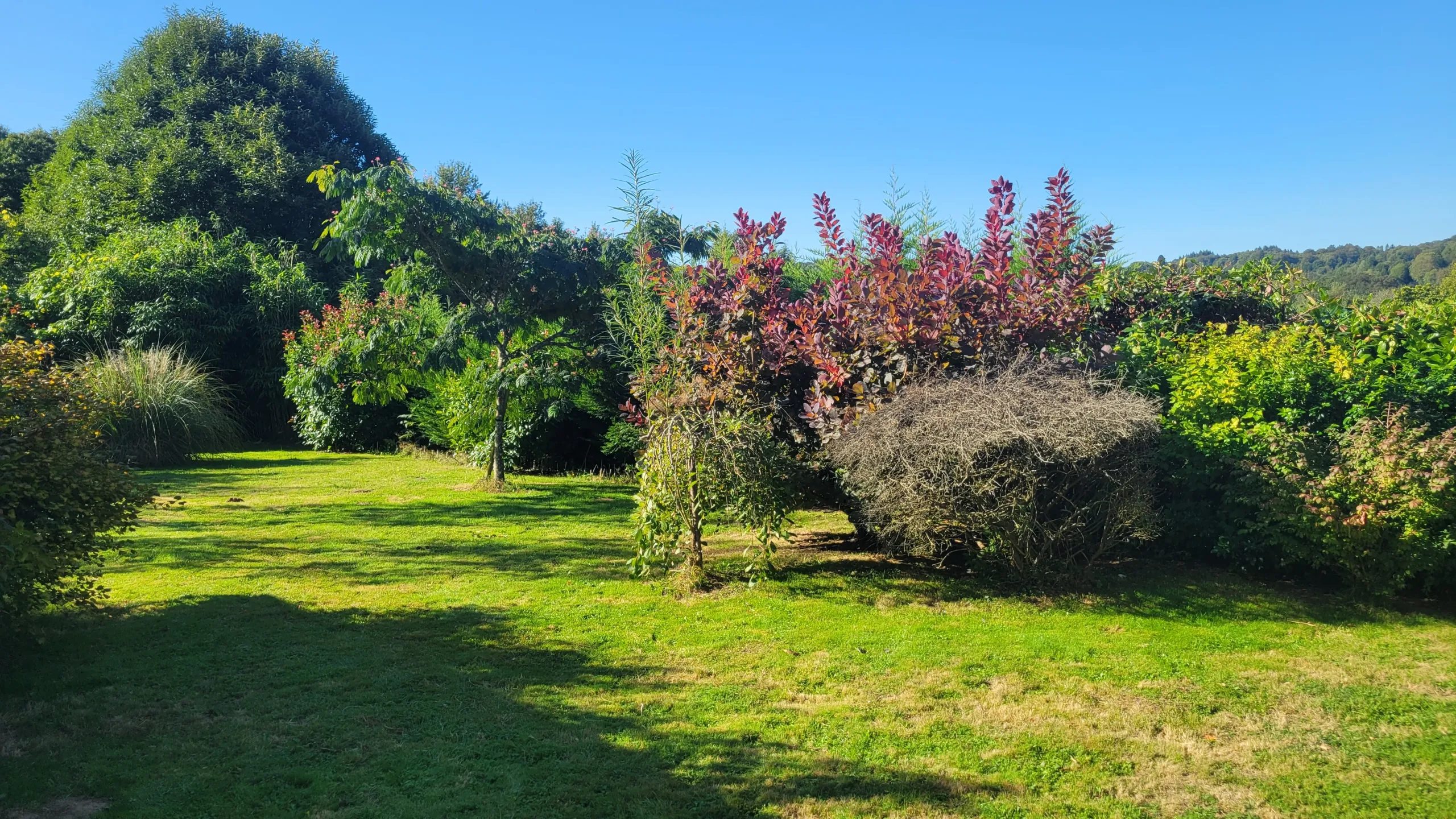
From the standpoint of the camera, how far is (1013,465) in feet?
19.6

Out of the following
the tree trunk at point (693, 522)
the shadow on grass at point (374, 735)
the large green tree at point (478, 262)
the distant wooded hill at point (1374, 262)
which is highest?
the distant wooded hill at point (1374, 262)

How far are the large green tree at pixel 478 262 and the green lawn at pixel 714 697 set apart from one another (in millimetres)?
3630

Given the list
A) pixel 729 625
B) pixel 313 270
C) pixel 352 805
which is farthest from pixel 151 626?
pixel 313 270

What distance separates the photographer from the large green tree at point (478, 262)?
9898mm

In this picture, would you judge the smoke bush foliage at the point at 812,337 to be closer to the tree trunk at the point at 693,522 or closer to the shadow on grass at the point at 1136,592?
the tree trunk at the point at 693,522

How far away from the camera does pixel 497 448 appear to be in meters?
11.7

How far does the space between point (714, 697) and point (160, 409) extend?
13.0 metres

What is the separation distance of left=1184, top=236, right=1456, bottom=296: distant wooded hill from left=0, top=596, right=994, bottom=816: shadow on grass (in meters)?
20.7

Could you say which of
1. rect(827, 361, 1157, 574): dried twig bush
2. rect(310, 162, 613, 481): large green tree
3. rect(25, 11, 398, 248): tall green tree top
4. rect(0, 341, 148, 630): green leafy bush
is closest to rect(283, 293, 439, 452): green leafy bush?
rect(310, 162, 613, 481): large green tree

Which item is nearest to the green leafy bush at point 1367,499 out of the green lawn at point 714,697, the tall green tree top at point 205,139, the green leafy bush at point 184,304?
the green lawn at point 714,697

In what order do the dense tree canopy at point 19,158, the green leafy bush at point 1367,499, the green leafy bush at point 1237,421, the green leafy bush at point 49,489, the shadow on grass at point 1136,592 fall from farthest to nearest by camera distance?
the dense tree canopy at point 19,158, the green leafy bush at point 1237,421, the shadow on grass at point 1136,592, the green leafy bush at point 1367,499, the green leafy bush at point 49,489

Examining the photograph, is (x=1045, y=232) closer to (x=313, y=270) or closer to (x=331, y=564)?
(x=331, y=564)

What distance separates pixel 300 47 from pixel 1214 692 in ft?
112

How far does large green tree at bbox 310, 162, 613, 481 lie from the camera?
990cm
